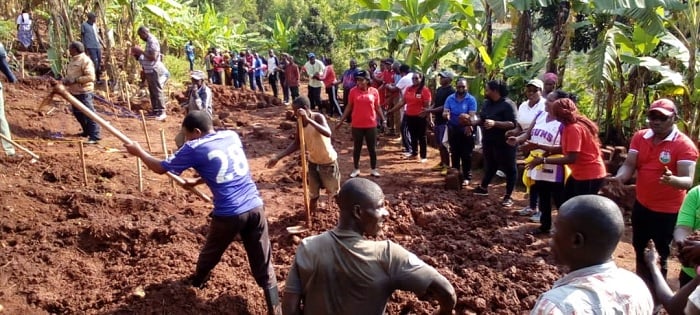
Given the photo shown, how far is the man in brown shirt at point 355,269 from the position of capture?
2.43 meters

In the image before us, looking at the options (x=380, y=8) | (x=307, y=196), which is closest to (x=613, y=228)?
(x=307, y=196)

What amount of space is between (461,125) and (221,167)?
423 centimetres

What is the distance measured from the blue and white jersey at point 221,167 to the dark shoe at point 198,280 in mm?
729

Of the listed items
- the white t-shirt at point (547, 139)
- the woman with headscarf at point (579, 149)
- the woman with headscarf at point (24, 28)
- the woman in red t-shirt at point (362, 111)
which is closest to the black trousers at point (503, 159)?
the white t-shirt at point (547, 139)

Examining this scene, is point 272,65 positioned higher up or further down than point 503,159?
higher up

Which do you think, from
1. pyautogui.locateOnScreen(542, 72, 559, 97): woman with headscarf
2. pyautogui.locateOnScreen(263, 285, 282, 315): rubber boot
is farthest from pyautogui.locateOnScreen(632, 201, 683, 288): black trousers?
pyautogui.locateOnScreen(263, 285, 282, 315): rubber boot

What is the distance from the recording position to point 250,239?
4102mm

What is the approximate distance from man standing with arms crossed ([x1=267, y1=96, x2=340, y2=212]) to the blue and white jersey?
144 cm

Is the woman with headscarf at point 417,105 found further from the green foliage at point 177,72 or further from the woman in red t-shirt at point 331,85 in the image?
the green foliage at point 177,72

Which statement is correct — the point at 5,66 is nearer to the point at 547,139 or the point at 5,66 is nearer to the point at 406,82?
the point at 406,82

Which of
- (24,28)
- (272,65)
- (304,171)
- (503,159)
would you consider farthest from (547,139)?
(24,28)

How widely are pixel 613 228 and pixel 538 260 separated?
3355 millimetres

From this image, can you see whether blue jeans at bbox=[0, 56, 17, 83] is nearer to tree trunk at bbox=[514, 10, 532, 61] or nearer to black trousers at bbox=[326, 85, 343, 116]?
black trousers at bbox=[326, 85, 343, 116]

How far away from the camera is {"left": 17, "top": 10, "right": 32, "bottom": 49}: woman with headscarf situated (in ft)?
42.9
